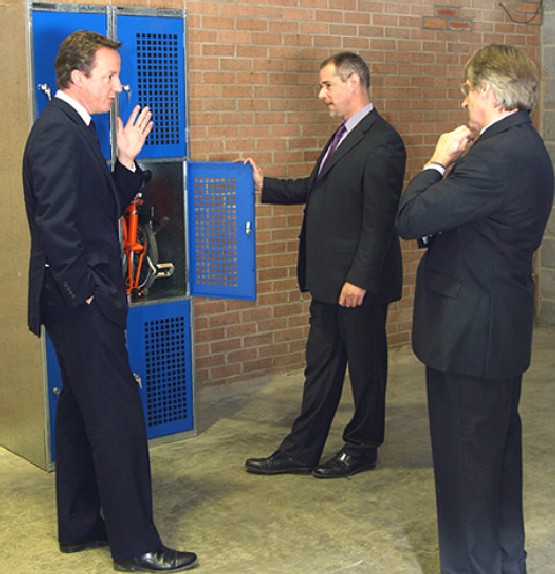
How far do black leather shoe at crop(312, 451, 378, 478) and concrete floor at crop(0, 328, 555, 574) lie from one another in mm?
39

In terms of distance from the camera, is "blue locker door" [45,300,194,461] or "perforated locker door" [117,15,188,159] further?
"blue locker door" [45,300,194,461]

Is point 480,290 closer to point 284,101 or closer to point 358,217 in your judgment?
point 358,217

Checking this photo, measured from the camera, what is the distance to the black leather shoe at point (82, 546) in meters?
3.77

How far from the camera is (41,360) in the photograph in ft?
15.0

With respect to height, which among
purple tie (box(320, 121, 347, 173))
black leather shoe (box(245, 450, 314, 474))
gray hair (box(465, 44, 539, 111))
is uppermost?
gray hair (box(465, 44, 539, 111))

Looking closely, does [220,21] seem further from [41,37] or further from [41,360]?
[41,360]

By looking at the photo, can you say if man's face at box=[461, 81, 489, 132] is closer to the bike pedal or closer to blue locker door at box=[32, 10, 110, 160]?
blue locker door at box=[32, 10, 110, 160]

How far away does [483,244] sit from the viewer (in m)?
3.09

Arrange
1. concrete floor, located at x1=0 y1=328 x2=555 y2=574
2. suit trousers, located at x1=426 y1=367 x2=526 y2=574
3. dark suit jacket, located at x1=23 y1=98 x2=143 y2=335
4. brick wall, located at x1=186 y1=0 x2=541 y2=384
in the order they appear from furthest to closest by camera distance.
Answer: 1. brick wall, located at x1=186 y1=0 x2=541 y2=384
2. concrete floor, located at x1=0 y1=328 x2=555 y2=574
3. dark suit jacket, located at x1=23 y1=98 x2=143 y2=335
4. suit trousers, located at x1=426 y1=367 x2=526 y2=574

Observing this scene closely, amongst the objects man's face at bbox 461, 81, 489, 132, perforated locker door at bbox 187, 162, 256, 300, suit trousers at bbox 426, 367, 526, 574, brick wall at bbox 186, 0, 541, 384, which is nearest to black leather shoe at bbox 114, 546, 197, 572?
suit trousers at bbox 426, 367, 526, 574

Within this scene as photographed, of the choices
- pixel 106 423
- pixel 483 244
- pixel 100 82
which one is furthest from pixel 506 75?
pixel 106 423

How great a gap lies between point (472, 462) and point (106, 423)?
3.89 ft

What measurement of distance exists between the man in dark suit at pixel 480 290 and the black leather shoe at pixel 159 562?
89 cm

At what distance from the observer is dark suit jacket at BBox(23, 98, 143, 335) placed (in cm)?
328
